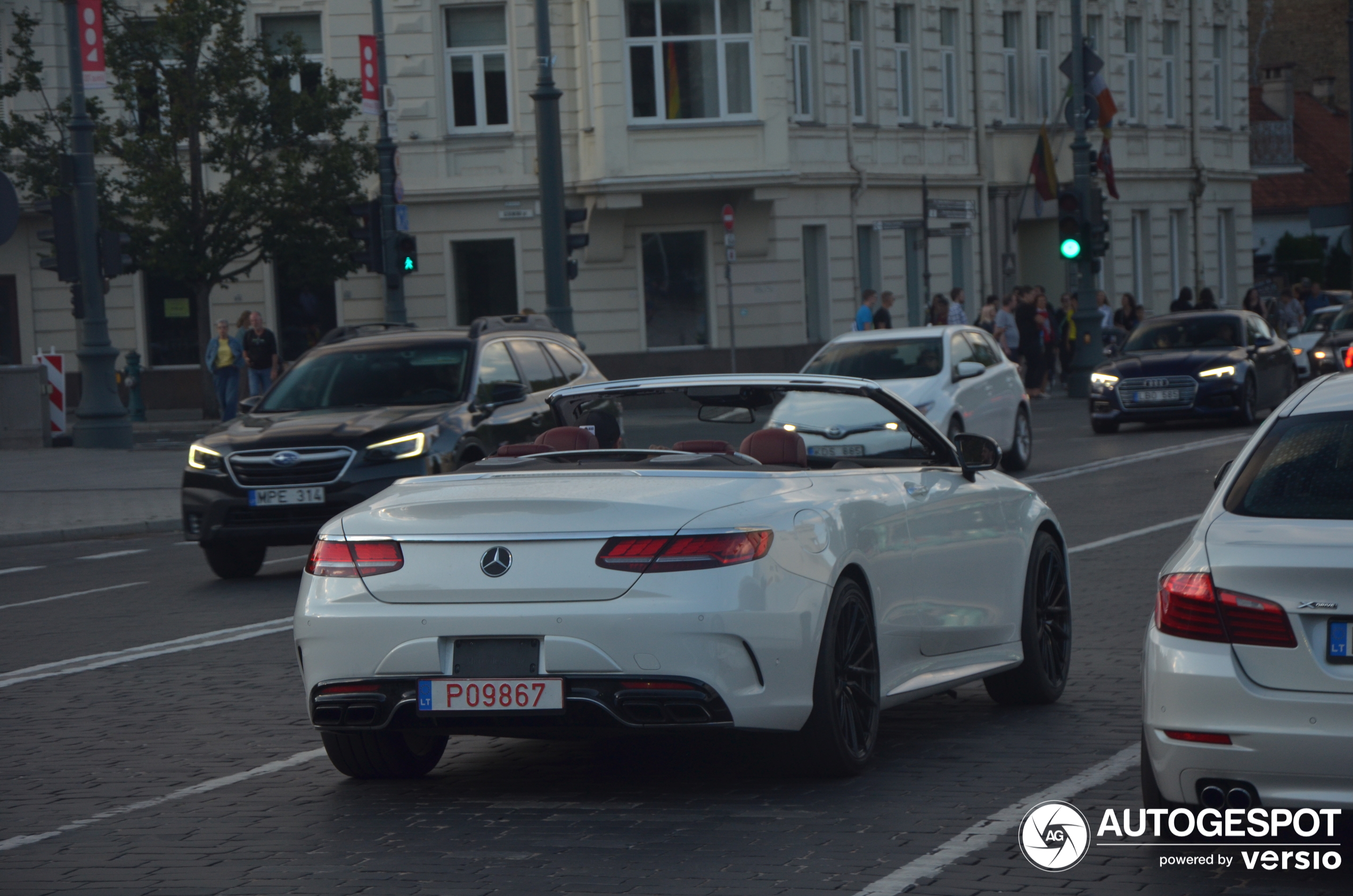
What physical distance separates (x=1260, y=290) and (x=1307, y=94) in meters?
26.4

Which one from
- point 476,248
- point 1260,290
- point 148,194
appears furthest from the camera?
point 1260,290

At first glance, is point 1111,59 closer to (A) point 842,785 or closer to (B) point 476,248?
(B) point 476,248

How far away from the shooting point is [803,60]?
1513 inches

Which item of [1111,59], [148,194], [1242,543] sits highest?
[1111,59]

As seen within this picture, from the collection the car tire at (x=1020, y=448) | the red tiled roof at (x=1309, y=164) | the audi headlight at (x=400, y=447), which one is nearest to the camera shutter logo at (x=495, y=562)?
the audi headlight at (x=400, y=447)

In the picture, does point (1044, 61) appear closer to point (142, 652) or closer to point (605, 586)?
point (142, 652)

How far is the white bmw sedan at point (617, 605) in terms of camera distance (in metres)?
5.97

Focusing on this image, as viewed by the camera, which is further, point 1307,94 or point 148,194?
point 1307,94

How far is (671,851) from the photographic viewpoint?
5.68m

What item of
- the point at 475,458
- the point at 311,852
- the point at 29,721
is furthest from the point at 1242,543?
the point at 475,458

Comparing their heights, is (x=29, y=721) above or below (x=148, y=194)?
below

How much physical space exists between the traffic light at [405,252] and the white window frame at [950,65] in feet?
59.9

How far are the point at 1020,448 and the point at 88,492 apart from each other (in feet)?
32.8

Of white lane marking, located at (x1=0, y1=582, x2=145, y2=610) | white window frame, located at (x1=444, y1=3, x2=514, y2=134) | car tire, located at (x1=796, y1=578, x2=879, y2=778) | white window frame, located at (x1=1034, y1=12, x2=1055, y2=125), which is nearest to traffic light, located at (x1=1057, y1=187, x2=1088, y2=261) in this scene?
white window frame, located at (x1=444, y1=3, x2=514, y2=134)
